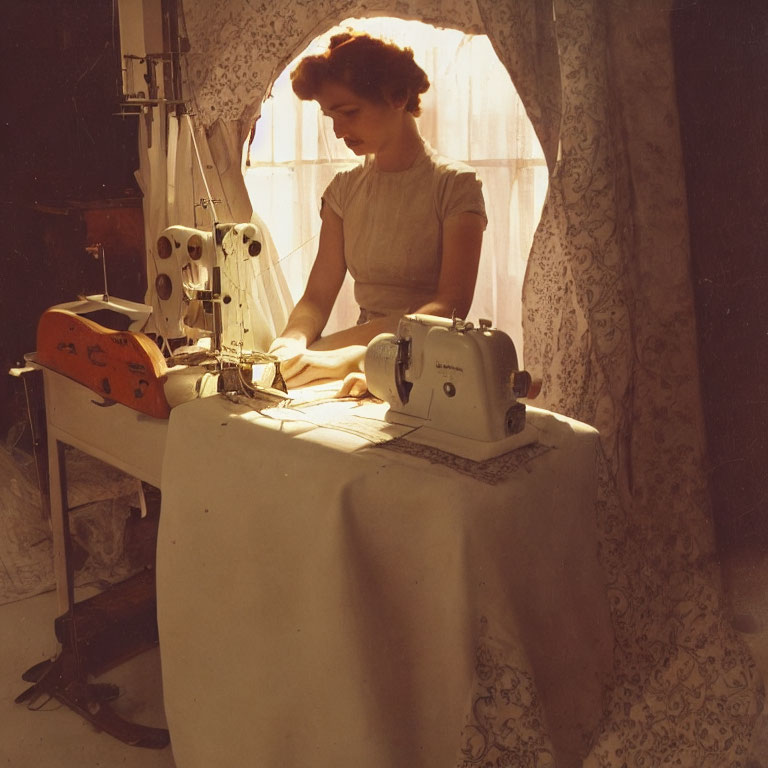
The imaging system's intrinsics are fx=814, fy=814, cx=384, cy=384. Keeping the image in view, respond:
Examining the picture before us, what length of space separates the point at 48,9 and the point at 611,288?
2.32m

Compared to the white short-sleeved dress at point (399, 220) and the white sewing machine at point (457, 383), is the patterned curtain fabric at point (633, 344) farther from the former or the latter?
the white sewing machine at point (457, 383)

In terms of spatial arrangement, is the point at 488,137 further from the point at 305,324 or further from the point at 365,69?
the point at 305,324

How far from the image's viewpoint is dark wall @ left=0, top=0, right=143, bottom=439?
2.84 m

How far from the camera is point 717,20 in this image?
1.67 meters

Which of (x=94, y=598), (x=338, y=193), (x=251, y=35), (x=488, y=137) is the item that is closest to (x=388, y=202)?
(x=338, y=193)

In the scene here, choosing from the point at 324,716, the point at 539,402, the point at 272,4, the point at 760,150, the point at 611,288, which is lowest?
the point at 324,716

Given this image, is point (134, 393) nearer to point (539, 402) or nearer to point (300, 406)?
point (300, 406)

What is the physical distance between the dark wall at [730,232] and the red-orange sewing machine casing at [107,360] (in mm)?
1188

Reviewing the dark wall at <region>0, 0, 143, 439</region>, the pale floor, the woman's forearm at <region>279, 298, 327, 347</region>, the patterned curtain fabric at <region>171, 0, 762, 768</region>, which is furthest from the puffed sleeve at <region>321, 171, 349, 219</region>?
the pale floor

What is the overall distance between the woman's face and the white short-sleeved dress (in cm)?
9

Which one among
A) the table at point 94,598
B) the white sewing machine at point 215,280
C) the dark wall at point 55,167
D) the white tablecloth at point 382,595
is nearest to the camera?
the white tablecloth at point 382,595

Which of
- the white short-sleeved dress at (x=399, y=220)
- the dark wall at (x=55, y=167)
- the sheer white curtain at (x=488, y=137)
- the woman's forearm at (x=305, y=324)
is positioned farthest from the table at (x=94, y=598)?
the sheer white curtain at (x=488, y=137)

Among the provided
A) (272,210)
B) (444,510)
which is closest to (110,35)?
(272,210)

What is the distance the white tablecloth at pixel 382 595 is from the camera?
1136mm
